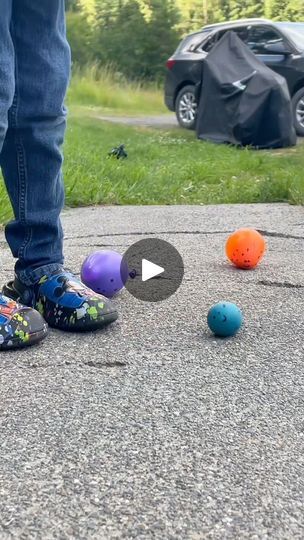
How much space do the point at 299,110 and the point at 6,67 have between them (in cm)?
786

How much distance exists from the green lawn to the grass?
23.8 feet

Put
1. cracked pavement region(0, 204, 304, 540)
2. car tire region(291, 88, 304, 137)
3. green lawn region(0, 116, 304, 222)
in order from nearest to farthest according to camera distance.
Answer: cracked pavement region(0, 204, 304, 540) → green lawn region(0, 116, 304, 222) → car tire region(291, 88, 304, 137)

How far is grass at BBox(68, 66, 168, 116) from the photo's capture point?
1608cm

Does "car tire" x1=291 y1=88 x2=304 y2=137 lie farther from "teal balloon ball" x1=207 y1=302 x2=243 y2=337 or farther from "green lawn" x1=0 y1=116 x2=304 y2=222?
"teal balloon ball" x1=207 y1=302 x2=243 y2=337

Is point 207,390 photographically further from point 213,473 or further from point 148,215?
point 148,215

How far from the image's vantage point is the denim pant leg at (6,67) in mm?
1743

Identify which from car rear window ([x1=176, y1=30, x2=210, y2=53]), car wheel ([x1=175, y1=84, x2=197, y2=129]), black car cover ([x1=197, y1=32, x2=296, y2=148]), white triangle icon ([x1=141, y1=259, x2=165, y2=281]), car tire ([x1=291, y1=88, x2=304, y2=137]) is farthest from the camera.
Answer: car rear window ([x1=176, y1=30, x2=210, y2=53])

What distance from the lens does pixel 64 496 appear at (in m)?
1.27

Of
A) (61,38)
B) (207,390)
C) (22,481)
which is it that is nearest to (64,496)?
(22,481)

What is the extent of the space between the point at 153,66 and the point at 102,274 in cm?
A: 2078

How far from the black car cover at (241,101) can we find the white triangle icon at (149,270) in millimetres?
5808

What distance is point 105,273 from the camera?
7.80 feet
